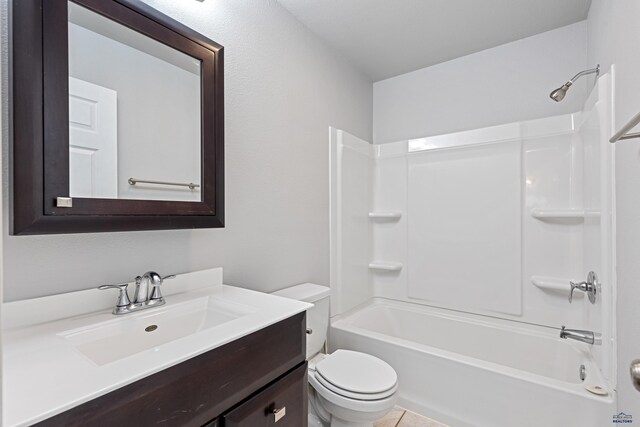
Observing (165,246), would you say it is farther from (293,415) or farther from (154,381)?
(293,415)

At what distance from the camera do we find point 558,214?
2.02m

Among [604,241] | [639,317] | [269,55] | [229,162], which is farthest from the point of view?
[269,55]

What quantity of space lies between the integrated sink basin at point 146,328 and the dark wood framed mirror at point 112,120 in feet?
1.01

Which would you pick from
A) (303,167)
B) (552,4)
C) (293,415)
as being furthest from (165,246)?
(552,4)

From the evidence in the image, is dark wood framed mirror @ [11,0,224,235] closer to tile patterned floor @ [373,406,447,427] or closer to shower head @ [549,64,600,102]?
tile patterned floor @ [373,406,447,427]

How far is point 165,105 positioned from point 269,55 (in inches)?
31.0

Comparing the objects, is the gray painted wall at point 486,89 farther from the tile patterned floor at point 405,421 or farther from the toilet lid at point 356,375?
the tile patterned floor at point 405,421

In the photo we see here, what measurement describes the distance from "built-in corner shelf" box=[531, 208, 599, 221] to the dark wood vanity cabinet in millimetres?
1800

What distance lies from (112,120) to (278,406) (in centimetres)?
118

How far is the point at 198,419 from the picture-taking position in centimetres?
85

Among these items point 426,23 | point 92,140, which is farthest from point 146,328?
point 426,23

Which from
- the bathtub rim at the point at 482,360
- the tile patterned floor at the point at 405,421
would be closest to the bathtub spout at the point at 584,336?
the bathtub rim at the point at 482,360

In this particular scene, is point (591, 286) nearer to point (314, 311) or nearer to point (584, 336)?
point (584, 336)

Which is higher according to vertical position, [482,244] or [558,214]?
[558,214]
